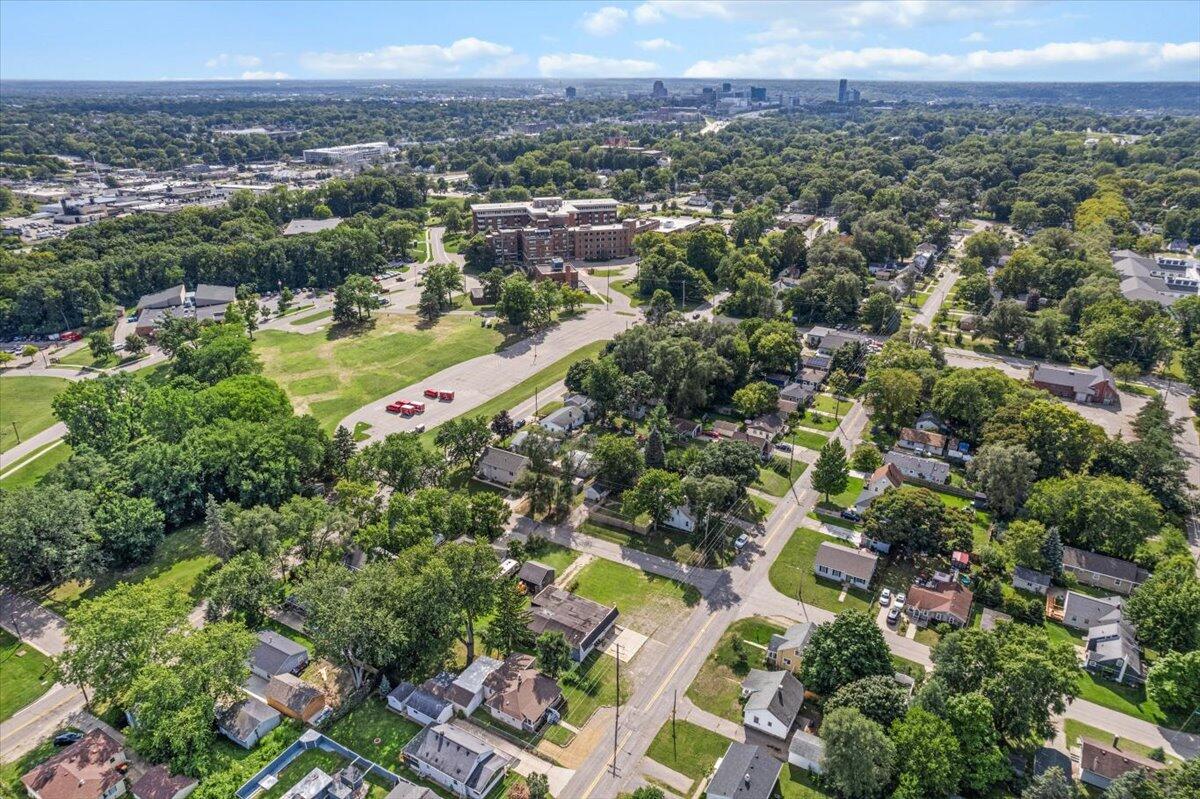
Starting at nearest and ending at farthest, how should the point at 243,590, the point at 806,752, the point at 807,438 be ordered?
the point at 806,752 < the point at 243,590 < the point at 807,438

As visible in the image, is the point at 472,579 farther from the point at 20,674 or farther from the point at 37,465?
the point at 37,465

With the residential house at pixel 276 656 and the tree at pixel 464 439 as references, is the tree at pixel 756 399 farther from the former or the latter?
the residential house at pixel 276 656

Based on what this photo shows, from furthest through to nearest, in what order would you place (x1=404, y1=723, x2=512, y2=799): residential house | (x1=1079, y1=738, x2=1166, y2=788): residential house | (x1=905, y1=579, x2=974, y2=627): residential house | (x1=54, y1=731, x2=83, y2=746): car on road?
(x1=905, y1=579, x2=974, y2=627): residential house → (x1=54, y1=731, x2=83, y2=746): car on road → (x1=404, y1=723, x2=512, y2=799): residential house → (x1=1079, y1=738, x2=1166, y2=788): residential house

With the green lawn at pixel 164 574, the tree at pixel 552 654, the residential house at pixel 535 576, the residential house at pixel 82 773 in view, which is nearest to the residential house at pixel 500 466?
the residential house at pixel 535 576

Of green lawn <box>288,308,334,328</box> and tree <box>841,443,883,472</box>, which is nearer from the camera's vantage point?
tree <box>841,443,883,472</box>

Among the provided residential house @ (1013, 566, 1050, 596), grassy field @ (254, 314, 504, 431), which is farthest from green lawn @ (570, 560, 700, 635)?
grassy field @ (254, 314, 504, 431)

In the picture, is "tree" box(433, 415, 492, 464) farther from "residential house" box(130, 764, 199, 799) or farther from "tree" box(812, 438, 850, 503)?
"residential house" box(130, 764, 199, 799)

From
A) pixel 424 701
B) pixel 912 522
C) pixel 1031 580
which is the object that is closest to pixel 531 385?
pixel 912 522
